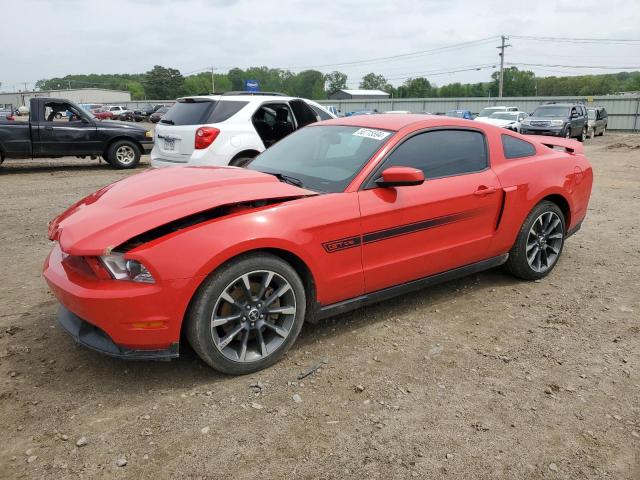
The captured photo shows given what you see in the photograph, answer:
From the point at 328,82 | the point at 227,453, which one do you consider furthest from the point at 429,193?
the point at 328,82

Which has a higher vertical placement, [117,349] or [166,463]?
[117,349]

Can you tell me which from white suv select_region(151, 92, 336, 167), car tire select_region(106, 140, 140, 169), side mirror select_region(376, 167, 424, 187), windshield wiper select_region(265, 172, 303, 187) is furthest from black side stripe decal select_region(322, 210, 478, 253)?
car tire select_region(106, 140, 140, 169)

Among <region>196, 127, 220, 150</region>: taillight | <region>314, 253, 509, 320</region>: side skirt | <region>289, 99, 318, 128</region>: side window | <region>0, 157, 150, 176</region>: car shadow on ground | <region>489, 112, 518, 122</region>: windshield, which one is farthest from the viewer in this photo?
<region>489, 112, 518, 122</region>: windshield

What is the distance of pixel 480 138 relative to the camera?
13.9ft

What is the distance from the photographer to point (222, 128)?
24.5ft

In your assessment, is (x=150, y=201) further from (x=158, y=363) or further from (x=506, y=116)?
(x=506, y=116)

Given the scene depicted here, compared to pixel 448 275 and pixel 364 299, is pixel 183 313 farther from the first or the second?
pixel 448 275

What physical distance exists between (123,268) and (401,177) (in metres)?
1.80

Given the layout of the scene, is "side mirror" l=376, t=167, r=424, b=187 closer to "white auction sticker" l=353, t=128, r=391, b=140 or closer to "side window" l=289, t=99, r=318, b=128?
"white auction sticker" l=353, t=128, r=391, b=140

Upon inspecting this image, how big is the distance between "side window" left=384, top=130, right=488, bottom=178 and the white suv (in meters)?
4.05

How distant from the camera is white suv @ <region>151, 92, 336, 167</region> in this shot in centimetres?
743

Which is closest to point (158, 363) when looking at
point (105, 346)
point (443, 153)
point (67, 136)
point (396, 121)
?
point (105, 346)

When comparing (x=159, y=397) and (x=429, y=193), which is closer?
(x=159, y=397)

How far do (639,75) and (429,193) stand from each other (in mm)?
132817
